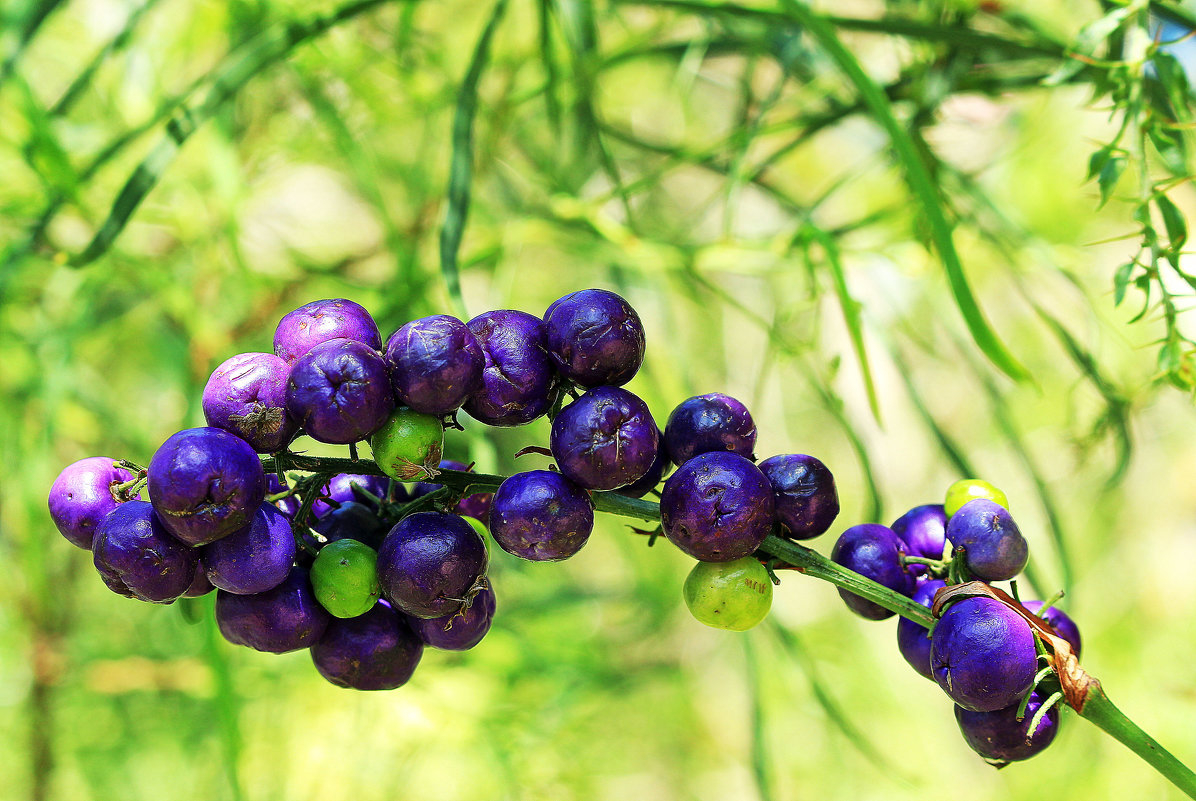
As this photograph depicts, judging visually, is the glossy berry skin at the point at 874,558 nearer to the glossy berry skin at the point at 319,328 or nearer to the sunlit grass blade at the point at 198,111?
the glossy berry skin at the point at 319,328

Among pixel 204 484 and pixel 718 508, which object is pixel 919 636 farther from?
pixel 204 484

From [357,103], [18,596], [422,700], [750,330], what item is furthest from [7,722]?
[750,330]

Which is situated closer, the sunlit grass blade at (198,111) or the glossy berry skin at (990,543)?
the glossy berry skin at (990,543)

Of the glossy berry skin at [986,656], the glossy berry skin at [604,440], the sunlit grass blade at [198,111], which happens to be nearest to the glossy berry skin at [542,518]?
the glossy berry skin at [604,440]

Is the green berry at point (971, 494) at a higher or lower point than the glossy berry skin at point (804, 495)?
higher

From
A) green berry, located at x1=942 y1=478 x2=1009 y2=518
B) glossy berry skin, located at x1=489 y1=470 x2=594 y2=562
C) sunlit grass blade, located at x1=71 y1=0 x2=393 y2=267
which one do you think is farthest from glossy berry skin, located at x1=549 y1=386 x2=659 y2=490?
sunlit grass blade, located at x1=71 y1=0 x2=393 y2=267

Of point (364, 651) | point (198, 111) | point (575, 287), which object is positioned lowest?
point (364, 651)

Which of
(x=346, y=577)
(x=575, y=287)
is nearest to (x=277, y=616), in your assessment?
(x=346, y=577)
